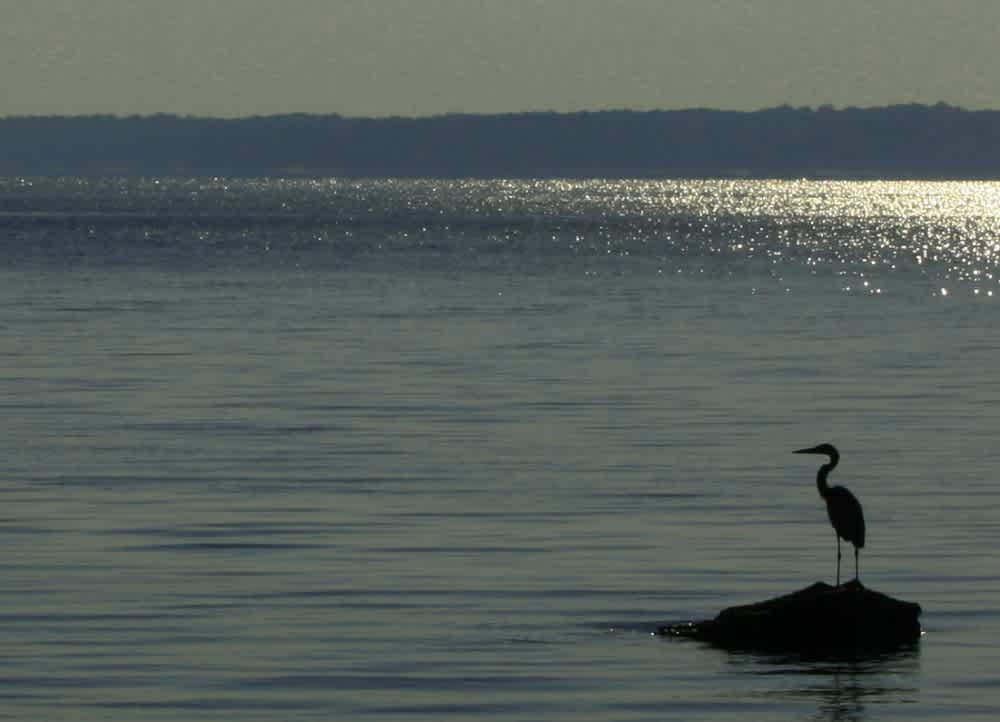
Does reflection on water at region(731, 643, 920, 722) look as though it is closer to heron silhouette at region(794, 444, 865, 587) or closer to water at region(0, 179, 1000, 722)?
water at region(0, 179, 1000, 722)

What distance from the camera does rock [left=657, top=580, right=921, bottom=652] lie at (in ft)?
69.9

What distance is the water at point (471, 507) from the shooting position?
66.4 ft

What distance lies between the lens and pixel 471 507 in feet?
99.1

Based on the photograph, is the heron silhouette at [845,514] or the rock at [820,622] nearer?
the rock at [820,622]

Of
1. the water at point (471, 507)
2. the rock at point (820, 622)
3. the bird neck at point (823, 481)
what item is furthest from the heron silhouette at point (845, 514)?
the rock at point (820, 622)

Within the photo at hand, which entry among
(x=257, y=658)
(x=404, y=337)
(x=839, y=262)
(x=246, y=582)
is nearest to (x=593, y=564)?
(x=246, y=582)

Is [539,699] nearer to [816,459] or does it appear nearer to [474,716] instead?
[474,716]

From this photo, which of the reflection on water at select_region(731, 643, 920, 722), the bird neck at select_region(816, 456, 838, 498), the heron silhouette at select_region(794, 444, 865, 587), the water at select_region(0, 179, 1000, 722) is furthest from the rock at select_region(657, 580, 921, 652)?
the bird neck at select_region(816, 456, 838, 498)

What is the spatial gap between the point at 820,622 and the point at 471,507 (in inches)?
368

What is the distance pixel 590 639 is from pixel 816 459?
13.2 metres

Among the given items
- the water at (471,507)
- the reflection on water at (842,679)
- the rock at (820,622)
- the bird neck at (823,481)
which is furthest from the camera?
the bird neck at (823,481)

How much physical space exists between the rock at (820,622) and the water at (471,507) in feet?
0.89

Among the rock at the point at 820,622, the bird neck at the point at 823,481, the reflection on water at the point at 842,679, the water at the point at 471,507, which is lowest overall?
the water at the point at 471,507

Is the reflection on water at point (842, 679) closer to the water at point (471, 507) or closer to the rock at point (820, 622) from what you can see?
the water at point (471, 507)
